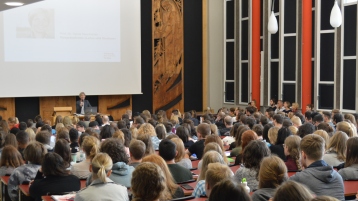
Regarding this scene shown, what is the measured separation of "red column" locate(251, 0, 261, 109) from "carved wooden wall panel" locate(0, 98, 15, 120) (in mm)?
6837

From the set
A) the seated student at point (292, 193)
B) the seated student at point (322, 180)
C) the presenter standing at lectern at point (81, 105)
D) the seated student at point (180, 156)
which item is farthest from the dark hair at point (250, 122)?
the seated student at point (292, 193)

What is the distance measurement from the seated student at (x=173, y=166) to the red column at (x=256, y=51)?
10.6 metres

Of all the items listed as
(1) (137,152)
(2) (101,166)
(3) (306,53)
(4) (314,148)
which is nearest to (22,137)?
(1) (137,152)

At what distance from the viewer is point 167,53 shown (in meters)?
16.5

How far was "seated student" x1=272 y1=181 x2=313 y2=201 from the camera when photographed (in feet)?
9.05

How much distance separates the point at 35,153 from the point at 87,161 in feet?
1.78

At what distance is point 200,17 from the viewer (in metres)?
17.0

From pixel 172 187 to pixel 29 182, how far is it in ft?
5.78

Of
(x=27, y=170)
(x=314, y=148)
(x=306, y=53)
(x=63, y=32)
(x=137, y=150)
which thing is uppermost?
(x=63, y=32)

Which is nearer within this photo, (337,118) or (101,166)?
(101,166)

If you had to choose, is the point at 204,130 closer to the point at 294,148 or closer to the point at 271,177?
the point at 294,148

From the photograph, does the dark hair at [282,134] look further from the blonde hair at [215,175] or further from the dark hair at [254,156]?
the blonde hair at [215,175]

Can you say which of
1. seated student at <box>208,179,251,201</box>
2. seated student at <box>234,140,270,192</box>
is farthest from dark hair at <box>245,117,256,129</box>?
seated student at <box>208,179,251,201</box>

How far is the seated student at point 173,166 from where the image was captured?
5.23 meters
